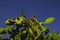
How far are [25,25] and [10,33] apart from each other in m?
0.19

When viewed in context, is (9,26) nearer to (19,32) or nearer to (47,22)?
(19,32)

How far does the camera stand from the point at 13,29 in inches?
54.6

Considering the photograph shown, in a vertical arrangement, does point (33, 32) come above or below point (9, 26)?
below

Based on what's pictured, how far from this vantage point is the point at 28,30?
1.25 metres

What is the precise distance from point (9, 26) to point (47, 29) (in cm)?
30

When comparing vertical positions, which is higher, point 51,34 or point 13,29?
point 13,29

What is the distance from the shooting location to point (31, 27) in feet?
4.16

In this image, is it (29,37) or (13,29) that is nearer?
(29,37)

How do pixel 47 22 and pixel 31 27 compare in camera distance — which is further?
pixel 47 22

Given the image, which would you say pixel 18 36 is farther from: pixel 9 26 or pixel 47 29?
pixel 47 29

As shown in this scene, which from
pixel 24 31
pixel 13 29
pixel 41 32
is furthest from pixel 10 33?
pixel 41 32

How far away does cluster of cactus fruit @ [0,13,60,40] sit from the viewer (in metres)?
1.25

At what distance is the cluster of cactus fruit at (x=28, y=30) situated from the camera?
4.09 ft

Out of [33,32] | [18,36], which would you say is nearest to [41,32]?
[33,32]
